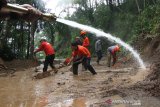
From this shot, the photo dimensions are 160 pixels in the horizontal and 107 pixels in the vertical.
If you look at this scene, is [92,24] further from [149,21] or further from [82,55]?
[82,55]

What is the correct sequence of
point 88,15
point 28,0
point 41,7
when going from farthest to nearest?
point 88,15, point 41,7, point 28,0

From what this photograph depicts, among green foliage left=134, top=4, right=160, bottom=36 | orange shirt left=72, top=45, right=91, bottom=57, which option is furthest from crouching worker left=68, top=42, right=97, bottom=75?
green foliage left=134, top=4, right=160, bottom=36

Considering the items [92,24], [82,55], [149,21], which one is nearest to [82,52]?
[82,55]

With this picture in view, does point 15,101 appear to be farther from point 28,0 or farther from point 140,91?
point 28,0

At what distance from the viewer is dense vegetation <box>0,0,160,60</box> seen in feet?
67.7

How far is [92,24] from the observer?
30.4m

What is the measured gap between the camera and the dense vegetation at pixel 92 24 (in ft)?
67.7

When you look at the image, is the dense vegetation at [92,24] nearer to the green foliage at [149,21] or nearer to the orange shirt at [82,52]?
the green foliage at [149,21]

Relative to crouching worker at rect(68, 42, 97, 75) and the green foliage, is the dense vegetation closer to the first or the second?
the green foliage

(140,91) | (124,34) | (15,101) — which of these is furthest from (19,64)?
(140,91)

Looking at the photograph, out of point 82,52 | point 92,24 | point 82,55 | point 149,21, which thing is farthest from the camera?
point 92,24

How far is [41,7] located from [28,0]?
2922mm

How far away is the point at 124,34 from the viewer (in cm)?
2720

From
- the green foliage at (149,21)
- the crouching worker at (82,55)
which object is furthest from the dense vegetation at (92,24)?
the crouching worker at (82,55)
